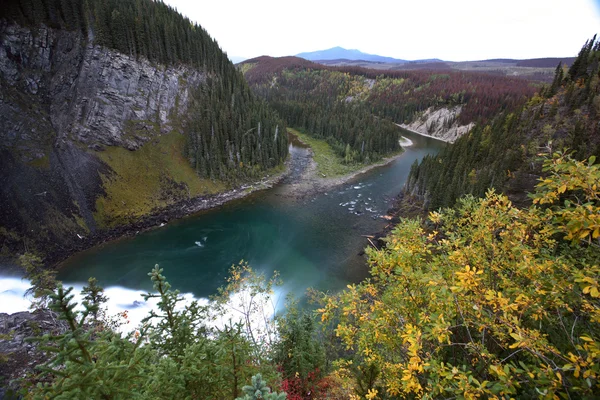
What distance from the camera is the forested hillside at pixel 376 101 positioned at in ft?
311

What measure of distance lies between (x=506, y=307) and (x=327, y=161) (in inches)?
3115

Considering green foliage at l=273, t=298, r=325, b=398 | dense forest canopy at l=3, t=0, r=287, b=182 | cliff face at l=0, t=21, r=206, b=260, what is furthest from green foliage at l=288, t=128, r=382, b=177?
green foliage at l=273, t=298, r=325, b=398

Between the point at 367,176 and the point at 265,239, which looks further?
the point at 367,176

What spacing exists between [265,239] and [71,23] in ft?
166

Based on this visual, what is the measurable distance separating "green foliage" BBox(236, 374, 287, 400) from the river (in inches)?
1109

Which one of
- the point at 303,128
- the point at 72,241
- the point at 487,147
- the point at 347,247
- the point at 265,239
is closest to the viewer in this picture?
the point at 72,241

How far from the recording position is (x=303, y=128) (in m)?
114

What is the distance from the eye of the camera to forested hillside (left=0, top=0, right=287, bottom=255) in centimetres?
3681

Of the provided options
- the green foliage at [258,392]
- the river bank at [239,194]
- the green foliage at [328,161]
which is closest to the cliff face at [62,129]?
the river bank at [239,194]

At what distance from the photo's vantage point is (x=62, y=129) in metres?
→ 43.0

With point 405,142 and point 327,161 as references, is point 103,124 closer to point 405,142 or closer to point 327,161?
point 327,161

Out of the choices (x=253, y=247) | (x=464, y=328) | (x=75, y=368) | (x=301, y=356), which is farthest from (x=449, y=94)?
(x=75, y=368)

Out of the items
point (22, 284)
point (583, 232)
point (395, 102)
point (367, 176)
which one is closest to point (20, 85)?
point (22, 284)

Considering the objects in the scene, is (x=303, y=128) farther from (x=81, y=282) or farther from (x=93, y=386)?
(x=93, y=386)
